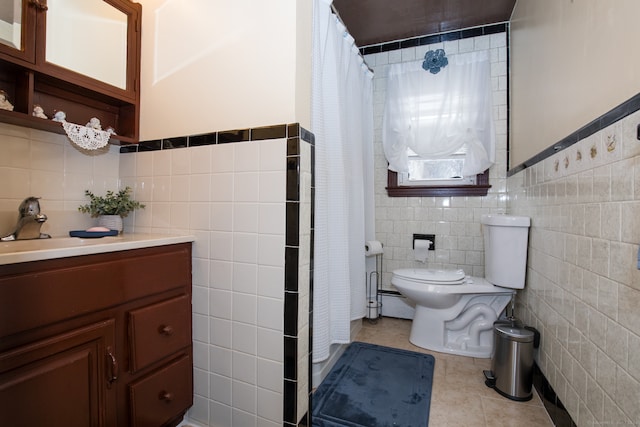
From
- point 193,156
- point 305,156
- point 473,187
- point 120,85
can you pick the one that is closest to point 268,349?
point 305,156

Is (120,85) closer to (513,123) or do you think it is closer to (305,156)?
(305,156)

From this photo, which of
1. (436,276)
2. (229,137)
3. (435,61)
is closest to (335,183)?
A: (229,137)

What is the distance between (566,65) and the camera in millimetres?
1286

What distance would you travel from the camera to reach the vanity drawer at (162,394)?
1.07 metres

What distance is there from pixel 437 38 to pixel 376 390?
2634 mm

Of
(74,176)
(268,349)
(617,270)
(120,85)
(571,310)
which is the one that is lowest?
(268,349)

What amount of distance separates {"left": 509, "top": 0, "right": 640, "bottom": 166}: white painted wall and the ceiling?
18cm

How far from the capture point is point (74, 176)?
1380mm

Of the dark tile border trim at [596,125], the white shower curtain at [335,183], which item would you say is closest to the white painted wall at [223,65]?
the white shower curtain at [335,183]

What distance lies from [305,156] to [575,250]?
1117 millimetres

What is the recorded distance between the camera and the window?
2.29m

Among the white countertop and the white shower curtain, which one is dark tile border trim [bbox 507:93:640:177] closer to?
the white shower curtain

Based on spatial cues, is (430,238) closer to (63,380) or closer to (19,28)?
(63,380)

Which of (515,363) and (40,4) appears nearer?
(40,4)
